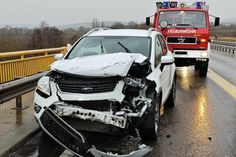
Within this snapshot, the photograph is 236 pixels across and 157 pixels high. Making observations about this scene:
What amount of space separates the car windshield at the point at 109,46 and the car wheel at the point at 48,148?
5.48 feet

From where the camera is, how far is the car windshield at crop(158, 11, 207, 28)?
14.3 m

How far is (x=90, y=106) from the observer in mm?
4797

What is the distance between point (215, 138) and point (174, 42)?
8.83 m

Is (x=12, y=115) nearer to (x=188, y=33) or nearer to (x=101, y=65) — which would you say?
(x=101, y=65)

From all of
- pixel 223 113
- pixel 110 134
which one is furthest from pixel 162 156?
pixel 223 113

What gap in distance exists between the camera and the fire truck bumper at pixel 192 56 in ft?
45.3

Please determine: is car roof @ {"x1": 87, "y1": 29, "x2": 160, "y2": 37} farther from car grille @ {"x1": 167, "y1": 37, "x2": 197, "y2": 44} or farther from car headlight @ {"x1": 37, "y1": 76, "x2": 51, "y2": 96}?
car grille @ {"x1": 167, "y1": 37, "x2": 197, "y2": 44}

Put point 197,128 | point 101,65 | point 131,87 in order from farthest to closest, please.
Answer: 1. point 197,128
2. point 101,65
3. point 131,87

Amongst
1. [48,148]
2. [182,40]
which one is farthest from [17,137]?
[182,40]

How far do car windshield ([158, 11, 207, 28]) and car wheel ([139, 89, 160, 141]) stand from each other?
9223mm

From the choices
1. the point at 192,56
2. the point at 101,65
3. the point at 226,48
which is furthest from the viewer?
the point at 226,48

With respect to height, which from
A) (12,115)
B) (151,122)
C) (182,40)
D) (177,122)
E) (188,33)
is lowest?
(177,122)

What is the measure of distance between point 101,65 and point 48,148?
139cm

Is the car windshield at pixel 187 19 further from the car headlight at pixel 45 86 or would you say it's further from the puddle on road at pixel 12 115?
the car headlight at pixel 45 86
